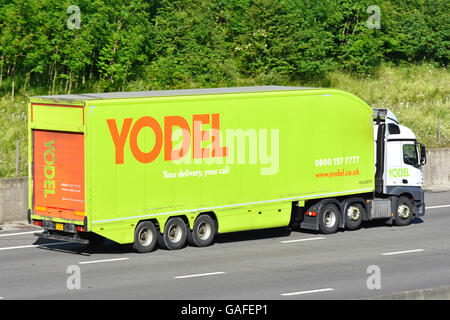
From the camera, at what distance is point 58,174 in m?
24.0

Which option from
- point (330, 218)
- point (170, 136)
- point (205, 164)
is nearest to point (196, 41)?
point (330, 218)

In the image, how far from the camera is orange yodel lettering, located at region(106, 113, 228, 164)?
77.3 ft

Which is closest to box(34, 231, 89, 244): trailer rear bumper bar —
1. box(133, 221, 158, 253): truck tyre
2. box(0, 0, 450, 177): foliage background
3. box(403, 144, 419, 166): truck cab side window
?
box(133, 221, 158, 253): truck tyre

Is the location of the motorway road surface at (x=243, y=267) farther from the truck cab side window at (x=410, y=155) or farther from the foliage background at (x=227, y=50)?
the foliage background at (x=227, y=50)

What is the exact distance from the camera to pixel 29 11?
40.2 m

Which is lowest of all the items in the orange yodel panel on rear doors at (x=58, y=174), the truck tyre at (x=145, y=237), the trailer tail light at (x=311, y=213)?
the truck tyre at (x=145, y=237)

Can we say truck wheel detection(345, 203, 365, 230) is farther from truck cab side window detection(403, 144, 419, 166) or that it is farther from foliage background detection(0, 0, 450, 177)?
foliage background detection(0, 0, 450, 177)

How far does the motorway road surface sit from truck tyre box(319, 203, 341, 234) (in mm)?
281

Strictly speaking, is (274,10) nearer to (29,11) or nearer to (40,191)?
(29,11)

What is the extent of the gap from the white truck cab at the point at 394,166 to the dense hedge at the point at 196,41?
1443 cm

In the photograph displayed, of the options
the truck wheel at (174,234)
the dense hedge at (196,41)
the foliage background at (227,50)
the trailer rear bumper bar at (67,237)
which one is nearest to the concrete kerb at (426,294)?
the truck wheel at (174,234)

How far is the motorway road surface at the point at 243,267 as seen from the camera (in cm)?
1992

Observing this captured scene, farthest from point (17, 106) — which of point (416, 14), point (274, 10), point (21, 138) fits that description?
point (416, 14)
